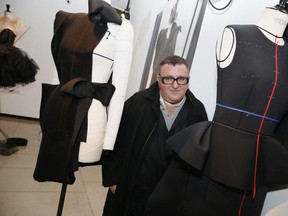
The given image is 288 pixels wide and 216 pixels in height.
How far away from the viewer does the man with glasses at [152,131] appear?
1.46 metres

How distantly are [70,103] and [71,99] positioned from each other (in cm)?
2

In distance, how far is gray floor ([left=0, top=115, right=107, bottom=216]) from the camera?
2.22 metres

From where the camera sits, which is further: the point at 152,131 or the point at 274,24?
the point at 152,131

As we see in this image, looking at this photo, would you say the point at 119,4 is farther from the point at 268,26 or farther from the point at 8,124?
the point at 268,26

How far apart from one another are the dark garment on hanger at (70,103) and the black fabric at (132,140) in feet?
0.83

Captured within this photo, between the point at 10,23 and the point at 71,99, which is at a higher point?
the point at 10,23

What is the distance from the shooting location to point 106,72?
146 centimetres

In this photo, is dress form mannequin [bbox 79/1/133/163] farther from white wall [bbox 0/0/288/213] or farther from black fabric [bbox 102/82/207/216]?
white wall [bbox 0/0/288/213]

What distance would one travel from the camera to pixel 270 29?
1029 millimetres

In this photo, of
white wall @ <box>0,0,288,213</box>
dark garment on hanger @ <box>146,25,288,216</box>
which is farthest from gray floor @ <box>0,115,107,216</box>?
dark garment on hanger @ <box>146,25,288,216</box>

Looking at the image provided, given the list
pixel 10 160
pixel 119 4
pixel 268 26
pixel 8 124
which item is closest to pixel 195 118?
pixel 268 26

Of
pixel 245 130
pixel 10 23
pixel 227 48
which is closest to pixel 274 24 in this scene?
pixel 227 48

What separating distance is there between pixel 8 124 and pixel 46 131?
10.2ft

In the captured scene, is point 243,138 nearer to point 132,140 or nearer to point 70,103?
point 132,140
